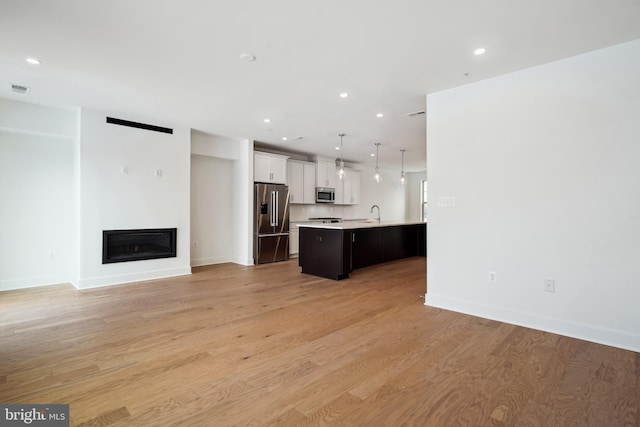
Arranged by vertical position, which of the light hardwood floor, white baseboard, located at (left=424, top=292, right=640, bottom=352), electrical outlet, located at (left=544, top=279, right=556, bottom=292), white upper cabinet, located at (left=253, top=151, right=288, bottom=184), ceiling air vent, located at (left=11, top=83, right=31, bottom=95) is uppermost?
ceiling air vent, located at (left=11, top=83, right=31, bottom=95)

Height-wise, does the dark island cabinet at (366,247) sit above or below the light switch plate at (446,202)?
below

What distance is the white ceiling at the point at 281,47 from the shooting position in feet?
7.40

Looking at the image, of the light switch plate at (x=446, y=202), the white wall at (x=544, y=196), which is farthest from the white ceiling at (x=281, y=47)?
the light switch plate at (x=446, y=202)

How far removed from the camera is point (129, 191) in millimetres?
4973

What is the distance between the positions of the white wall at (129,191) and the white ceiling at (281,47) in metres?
0.59

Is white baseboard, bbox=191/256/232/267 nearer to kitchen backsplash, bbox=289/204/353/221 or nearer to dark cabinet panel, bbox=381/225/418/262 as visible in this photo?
kitchen backsplash, bbox=289/204/353/221

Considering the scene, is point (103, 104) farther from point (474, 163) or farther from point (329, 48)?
point (474, 163)

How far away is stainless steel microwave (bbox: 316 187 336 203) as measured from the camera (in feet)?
26.9

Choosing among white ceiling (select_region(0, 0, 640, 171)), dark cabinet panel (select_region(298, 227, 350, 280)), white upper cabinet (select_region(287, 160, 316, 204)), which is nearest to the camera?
white ceiling (select_region(0, 0, 640, 171))

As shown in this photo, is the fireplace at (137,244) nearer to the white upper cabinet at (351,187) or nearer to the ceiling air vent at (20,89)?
the ceiling air vent at (20,89)

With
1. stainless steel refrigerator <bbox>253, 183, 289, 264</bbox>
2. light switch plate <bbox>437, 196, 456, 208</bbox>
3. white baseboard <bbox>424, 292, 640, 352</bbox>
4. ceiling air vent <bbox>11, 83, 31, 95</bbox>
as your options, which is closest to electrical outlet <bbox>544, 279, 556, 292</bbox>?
white baseboard <bbox>424, 292, 640, 352</bbox>

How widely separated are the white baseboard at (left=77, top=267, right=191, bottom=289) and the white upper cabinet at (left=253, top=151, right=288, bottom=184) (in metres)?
2.45

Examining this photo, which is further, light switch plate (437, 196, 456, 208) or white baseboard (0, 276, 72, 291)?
white baseboard (0, 276, 72, 291)

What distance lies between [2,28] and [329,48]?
8.94 ft
